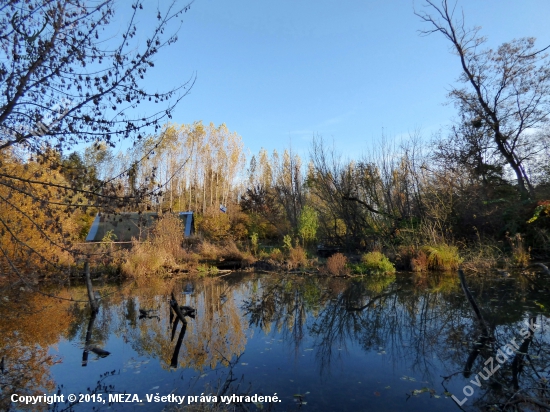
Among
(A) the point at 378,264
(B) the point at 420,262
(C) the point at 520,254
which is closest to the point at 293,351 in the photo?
(A) the point at 378,264

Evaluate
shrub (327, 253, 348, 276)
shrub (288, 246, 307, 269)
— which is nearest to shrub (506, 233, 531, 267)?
shrub (327, 253, 348, 276)

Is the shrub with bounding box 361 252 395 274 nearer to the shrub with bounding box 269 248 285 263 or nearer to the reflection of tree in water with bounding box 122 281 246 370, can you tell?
the shrub with bounding box 269 248 285 263

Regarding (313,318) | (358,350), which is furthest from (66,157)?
(313,318)

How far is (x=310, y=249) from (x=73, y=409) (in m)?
15.6

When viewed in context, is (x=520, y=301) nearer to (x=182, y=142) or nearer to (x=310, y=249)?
(x=310, y=249)

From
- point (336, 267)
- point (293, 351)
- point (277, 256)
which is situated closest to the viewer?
point (293, 351)

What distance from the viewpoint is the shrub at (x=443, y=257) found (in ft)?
45.9

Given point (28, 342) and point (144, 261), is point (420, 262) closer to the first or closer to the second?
point (144, 261)

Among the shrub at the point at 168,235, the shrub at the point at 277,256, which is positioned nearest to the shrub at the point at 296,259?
the shrub at the point at 277,256

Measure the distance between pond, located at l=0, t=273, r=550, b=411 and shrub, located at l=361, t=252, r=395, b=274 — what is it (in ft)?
13.1

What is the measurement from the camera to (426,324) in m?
7.36

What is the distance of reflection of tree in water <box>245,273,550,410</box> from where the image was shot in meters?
4.80

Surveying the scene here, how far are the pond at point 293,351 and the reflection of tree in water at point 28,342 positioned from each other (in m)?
0.03

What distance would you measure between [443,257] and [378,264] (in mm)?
2411
